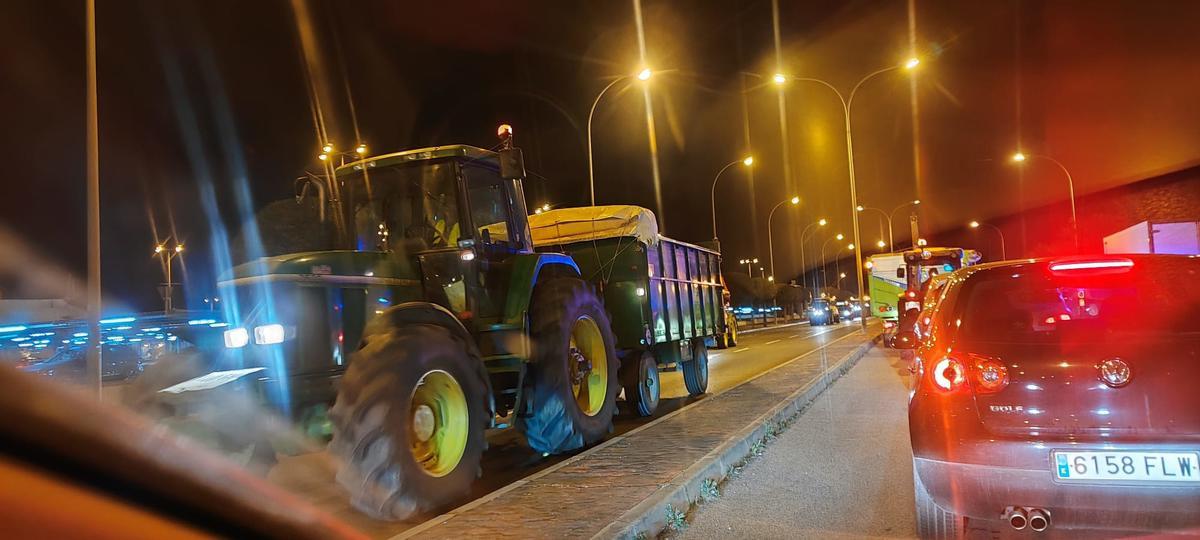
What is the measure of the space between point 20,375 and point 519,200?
20.5 ft

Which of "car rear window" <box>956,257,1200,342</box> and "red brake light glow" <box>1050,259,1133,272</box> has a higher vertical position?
"red brake light glow" <box>1050,259,1133,272</box>

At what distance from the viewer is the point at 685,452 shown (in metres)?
6.49

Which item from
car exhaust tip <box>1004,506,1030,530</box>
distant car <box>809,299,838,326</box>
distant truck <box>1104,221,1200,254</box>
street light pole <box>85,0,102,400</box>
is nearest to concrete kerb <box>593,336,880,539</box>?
car exhaust tip <box>1004,506,1030,530</box>

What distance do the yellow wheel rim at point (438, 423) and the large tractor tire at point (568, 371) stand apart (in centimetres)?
123

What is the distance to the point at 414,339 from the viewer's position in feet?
16.9

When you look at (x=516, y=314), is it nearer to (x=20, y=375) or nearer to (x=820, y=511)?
(x=820, y=511)

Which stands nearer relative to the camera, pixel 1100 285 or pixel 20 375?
pixel 20 375

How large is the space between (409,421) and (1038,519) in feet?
12.5

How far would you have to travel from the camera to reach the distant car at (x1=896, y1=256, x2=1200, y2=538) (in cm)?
356

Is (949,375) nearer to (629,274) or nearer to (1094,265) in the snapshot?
(1094,265)

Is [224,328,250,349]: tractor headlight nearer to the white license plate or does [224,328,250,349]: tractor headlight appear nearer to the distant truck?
the white license plate

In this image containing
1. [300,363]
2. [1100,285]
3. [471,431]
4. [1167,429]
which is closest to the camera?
[1167,429]

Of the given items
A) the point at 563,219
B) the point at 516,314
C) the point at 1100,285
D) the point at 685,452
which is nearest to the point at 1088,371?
the point at 1100,285

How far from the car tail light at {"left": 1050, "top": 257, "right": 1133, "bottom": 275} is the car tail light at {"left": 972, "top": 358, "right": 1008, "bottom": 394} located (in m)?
0.72
